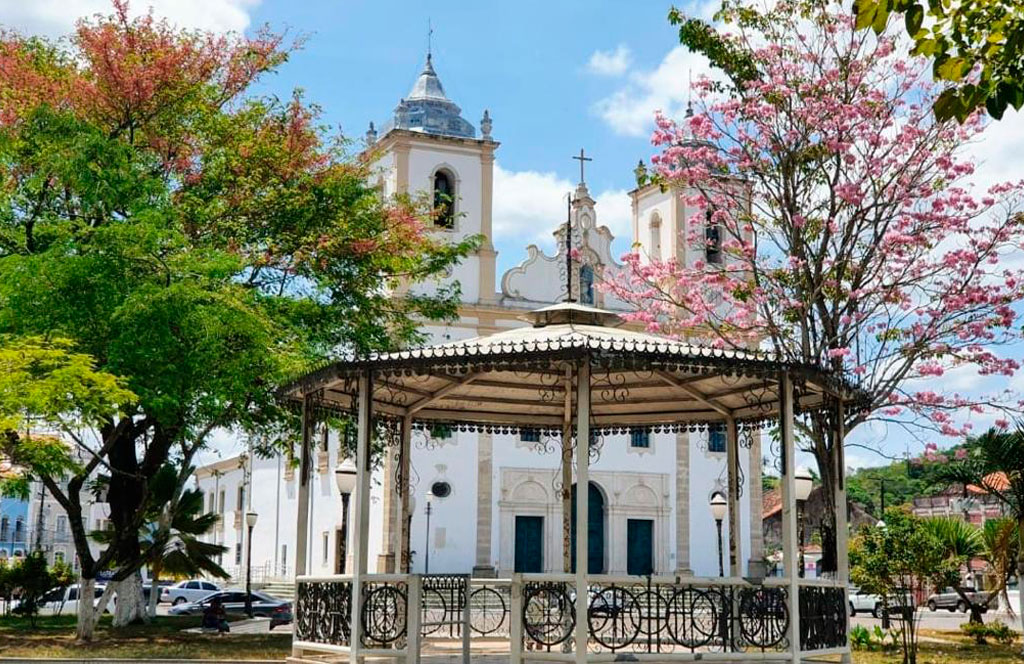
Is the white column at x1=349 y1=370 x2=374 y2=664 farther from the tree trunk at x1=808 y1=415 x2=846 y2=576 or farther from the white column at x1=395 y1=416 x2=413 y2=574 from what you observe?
the tree trunk at x1=808 y1=415 x2=846 y2=576

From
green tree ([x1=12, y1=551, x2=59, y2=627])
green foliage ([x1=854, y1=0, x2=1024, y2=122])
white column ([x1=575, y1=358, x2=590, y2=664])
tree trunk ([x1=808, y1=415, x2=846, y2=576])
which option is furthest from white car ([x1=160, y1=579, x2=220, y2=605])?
green foliage ([x1=854, y1=0, x2=1024, y2=122])

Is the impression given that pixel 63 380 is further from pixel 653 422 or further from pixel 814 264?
pixel 814 264

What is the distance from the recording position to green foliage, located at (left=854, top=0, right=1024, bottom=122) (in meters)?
5.26

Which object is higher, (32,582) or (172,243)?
(172,243)

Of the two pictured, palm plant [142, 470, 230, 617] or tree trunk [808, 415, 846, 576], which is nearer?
tree trunk [808, 415, 846, 576]

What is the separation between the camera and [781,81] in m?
17.3

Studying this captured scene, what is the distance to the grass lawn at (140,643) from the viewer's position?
1579cm

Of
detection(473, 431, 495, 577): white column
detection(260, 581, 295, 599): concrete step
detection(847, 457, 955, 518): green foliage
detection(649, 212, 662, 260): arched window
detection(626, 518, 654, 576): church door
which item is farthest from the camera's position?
detection(847, 457, 955, 518): green foliage

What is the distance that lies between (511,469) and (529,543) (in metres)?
2.29

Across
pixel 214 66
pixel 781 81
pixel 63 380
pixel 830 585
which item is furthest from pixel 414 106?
pixel 830 585

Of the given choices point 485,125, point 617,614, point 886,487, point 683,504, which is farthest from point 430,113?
point 886,487

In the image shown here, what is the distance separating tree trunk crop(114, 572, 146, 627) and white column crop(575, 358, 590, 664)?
1386 cm

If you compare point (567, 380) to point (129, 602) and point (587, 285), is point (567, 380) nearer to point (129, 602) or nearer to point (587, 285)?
point (129, 602)

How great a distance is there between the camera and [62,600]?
30.4 m
